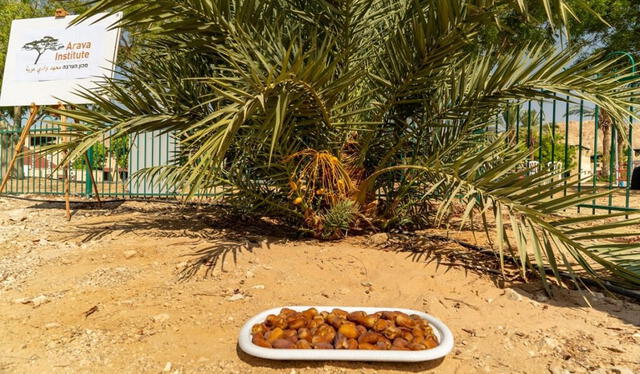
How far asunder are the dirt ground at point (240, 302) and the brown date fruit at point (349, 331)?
111mm

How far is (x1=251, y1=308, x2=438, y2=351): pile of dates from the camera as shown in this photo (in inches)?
66.8

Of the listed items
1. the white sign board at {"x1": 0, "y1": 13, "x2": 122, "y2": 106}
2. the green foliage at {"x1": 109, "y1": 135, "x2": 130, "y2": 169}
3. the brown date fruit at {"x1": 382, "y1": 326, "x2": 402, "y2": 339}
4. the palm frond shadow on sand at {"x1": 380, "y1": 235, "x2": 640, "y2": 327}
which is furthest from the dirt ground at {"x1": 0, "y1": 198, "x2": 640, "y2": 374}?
the green foliage at {"x1": 109, "y1": 135, "x2": 130, "y2": 169}

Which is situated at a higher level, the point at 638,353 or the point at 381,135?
the point at 381,135

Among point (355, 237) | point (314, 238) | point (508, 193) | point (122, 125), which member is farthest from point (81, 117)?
point (508, 193)

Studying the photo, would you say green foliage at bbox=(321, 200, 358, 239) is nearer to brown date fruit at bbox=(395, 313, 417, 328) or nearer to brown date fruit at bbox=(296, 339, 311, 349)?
brown date fruit at bbox=(395, 313, 417, 328)

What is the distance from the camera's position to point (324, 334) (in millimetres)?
1740

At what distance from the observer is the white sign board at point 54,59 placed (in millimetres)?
4941

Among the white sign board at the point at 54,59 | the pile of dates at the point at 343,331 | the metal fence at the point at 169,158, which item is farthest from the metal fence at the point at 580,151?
the white sign board at the point at 54,59

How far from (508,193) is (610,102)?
1046 millimetres

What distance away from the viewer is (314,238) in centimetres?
331

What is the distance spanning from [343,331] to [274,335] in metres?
0.29

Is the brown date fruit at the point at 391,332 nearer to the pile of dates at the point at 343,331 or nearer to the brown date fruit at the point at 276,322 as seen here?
the pile of dates at the point at 343,331

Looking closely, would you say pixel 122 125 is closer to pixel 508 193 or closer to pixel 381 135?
pixel 381 135

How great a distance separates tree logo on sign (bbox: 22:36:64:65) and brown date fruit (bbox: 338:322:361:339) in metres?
5.23
